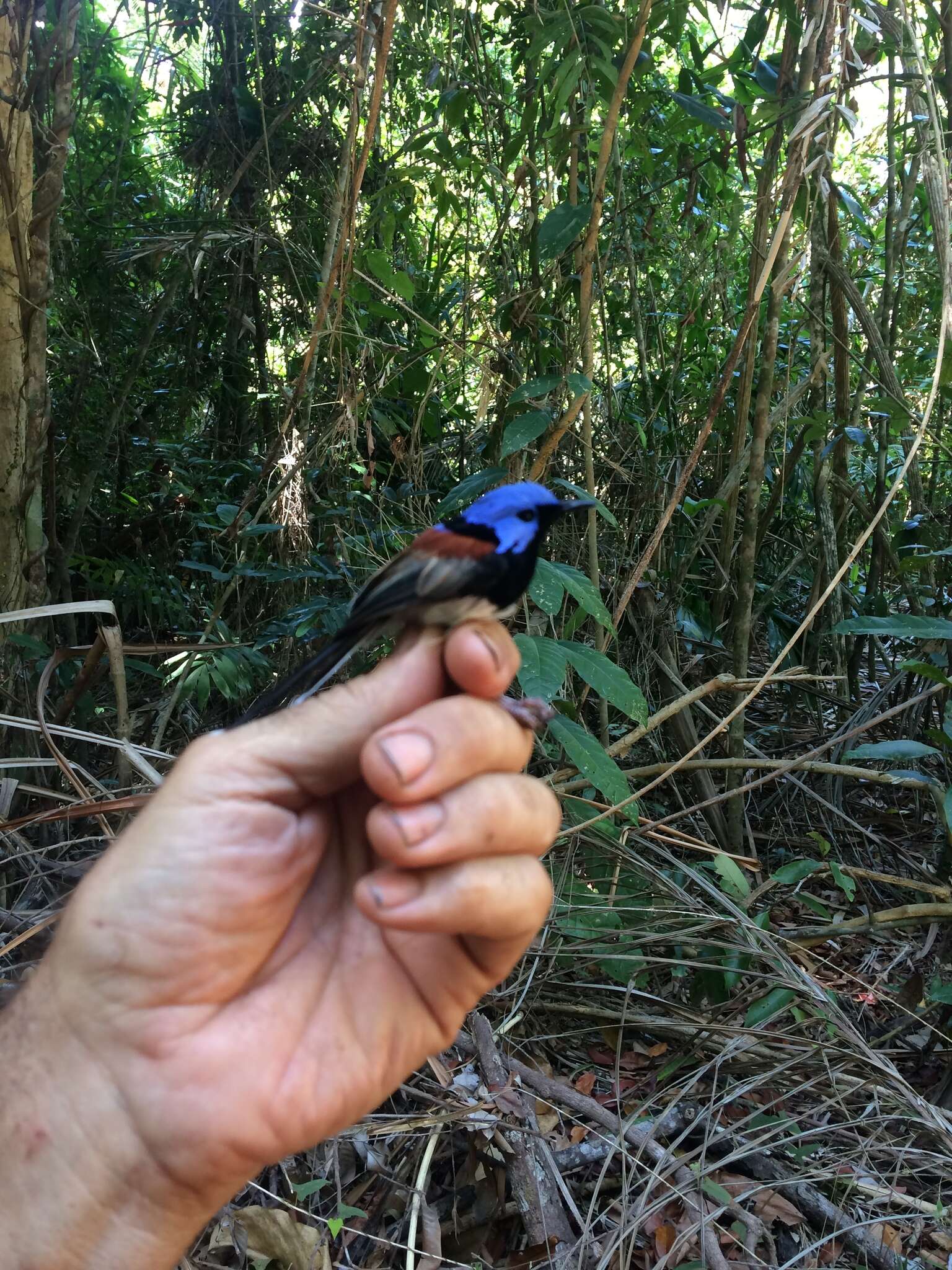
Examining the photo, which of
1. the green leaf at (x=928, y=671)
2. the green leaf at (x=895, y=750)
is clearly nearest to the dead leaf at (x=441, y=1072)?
the green leaf at (x=895, y=750)

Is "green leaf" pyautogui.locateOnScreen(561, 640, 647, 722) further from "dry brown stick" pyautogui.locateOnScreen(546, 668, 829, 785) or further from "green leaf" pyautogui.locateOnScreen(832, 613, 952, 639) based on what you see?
"green leaf" pyautogui.locateOnScreen(832, 613, 952, 639)

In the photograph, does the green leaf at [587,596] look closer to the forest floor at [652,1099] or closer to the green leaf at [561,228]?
the forest floor at [652,1099]

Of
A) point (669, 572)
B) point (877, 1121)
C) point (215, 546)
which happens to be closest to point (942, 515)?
point (669, 572)

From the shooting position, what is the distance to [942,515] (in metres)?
4.46

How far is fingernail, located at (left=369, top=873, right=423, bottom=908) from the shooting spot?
1329 millimetres

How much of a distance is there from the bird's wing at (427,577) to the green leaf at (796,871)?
1619 millimetres

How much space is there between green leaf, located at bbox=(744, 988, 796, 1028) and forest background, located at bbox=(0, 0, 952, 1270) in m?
0.01

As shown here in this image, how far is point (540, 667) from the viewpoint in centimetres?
236

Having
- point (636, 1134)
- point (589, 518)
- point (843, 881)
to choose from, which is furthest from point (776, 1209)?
point (589, 518)

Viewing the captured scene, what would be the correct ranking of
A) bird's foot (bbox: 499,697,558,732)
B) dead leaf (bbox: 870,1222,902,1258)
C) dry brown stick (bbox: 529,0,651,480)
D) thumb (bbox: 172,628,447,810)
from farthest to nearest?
dry brown stick (bbox: 529,0,651,480) → dead leaf (bbox: 870,1222,902,1258) → bird's foot (bbox: 499,697,558,732) → thumb (bbox: 172,628,447,810)

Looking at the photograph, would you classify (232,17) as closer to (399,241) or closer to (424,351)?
(399,241)

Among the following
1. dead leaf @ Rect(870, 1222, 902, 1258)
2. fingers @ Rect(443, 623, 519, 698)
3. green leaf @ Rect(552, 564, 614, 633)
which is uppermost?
fingers @ Rect(443, 623, 519, 698)

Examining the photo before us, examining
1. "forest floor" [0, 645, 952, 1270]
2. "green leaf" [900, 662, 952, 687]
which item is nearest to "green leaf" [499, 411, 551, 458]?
"forest floor" [0, 645, 952, 1270]

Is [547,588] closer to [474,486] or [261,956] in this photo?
[474,486]
